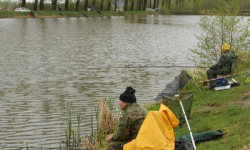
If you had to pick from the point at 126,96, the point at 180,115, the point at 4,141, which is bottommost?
the point at 4,141

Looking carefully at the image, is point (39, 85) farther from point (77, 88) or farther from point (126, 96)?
point (126, 96)

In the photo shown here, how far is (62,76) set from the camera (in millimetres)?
16547

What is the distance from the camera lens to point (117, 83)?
50.8ft

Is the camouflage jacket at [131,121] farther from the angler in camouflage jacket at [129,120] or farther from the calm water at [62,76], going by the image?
the calm water at [62,76]

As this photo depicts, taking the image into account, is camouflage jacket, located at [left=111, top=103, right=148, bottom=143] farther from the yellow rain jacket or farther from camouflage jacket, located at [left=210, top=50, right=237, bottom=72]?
camouflage jacket, located at [left=210, top=50, right=237, bottom=72]

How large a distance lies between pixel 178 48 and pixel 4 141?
64.9ft

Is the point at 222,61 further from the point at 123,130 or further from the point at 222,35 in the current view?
the point at 123,130

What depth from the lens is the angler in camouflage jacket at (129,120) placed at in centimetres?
614

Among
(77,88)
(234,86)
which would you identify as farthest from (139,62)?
(234,86)

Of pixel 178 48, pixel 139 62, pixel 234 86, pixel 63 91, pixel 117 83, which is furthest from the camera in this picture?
pixel 178 48

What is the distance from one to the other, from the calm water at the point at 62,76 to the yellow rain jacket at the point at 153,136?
A: 11.7 ft

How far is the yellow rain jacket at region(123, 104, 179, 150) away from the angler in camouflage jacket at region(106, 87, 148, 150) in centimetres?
34

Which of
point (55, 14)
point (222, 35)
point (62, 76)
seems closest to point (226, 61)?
point (222, 35)

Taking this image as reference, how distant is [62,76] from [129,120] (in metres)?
10.7
